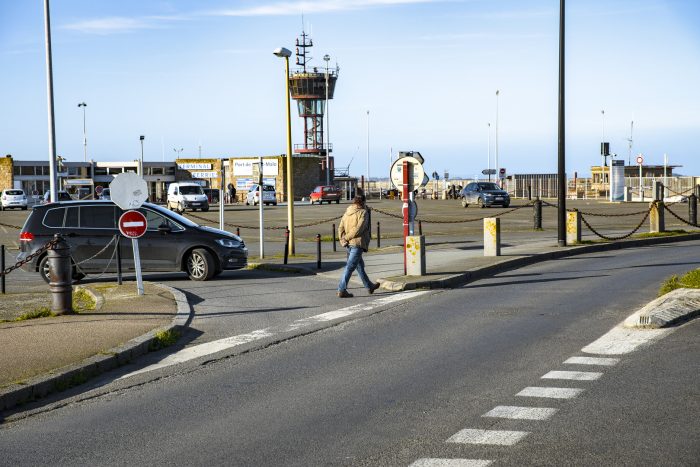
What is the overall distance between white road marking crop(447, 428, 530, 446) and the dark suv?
497 inches

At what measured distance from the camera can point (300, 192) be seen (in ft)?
288

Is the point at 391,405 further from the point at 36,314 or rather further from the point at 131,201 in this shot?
the point at 131,201

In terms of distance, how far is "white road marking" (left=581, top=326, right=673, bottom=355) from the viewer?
9.61 meters

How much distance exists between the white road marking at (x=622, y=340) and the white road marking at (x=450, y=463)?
13.5ft

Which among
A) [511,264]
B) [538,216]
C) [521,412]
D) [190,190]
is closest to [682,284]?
[511,264]

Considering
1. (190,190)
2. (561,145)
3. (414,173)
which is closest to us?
(414,173)

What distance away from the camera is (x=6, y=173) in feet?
276

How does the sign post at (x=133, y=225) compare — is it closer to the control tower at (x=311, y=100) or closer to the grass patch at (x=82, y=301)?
the grass patch at (x=82, y=301)

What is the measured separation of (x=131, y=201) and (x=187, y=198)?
144 ft

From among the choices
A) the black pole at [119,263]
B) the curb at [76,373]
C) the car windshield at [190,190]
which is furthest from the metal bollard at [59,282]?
the car windshield at [190,190]

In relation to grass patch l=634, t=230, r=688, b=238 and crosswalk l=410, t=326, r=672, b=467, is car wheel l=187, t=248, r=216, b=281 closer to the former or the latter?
crosswalk l=410, t=326, r=672, b=467

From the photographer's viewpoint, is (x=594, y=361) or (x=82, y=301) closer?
(x=594, y=361)

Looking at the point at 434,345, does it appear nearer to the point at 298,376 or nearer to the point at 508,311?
the point at 298,376

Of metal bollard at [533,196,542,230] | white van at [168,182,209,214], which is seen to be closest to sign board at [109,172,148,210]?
metal bollard at [533,196,542,230]
